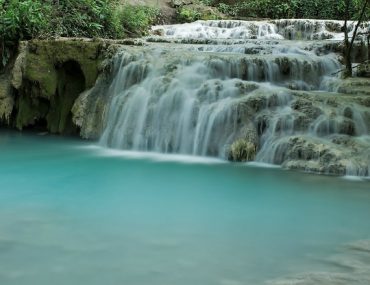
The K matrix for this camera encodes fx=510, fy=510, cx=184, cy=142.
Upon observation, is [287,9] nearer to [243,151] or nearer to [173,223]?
[243,151]

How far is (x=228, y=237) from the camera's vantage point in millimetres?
4379

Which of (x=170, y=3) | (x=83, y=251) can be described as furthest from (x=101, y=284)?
(x=170, y=3)

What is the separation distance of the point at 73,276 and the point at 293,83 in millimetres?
7470

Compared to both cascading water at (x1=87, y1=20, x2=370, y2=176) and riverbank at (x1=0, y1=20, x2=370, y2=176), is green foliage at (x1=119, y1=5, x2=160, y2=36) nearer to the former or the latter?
riverbank at (x1=0, y1=20, x2=370, y2=176)

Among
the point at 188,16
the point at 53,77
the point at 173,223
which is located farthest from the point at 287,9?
the point at 173,223

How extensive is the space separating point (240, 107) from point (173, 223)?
160 inches

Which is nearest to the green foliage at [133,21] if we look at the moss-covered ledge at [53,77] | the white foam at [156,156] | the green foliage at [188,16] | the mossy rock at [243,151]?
the green foliage at [188,16]

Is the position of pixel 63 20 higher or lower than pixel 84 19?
lower

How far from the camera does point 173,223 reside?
4.80m

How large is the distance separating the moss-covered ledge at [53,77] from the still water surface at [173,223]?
3.35m

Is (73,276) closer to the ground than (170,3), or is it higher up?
closer to the ground

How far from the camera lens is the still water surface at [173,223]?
3.60 meters

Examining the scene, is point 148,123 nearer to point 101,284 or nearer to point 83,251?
point 83,251

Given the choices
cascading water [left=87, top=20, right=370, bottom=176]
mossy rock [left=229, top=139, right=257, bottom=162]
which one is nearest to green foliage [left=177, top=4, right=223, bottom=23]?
cascading water [left=87, top=20, right=370, bottom=176]
